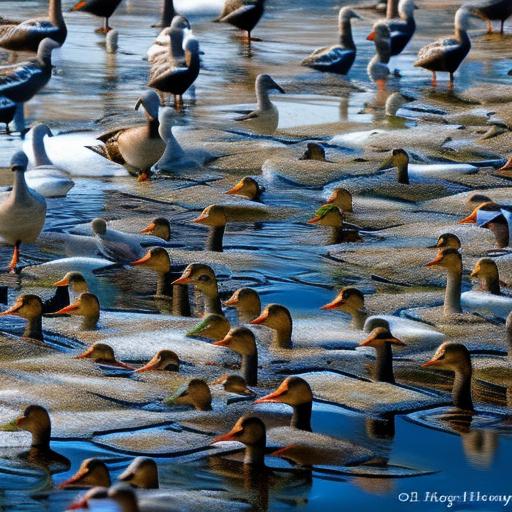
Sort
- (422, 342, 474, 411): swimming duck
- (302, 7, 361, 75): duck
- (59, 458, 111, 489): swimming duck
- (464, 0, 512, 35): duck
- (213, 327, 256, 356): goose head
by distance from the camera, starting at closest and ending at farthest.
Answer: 1. (59, 458, 111, 489): swimming duck
2. (422, 342, 474, 411): swimming duck
3. (213, 327, 256, 356): goose head
4. (302, 7, 361, 75): duck
5. (464, 0, 512, 35): duck

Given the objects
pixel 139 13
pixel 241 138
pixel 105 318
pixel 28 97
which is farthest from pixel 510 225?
pixel 139 13

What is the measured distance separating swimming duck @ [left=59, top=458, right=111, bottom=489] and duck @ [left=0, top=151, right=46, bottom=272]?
461 cm

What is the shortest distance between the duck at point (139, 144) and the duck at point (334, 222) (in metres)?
2.34

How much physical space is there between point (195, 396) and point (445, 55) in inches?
488

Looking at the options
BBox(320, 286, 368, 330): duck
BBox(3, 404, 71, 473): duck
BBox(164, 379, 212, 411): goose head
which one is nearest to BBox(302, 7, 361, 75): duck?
BBox(320, 286, 368, 330): duck

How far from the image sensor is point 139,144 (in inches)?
589

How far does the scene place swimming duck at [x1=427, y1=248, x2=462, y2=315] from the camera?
10.8m

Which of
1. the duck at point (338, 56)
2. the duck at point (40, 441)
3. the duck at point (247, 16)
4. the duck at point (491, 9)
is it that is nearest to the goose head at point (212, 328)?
the duck at point (40, 441)

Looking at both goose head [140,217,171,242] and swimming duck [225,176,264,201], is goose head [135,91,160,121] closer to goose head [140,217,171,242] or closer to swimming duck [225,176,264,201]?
swimming duck [225,176,264,201]

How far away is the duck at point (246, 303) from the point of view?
34.7 feet

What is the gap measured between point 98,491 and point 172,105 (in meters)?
13.0

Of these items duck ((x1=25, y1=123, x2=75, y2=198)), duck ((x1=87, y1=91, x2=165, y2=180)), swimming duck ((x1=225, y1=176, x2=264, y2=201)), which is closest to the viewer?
duck ((x1=25, y1=123, x2=75, y2=198))

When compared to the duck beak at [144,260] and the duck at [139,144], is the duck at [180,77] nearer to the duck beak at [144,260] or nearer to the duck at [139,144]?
the duck at [139,144]

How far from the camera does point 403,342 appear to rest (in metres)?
10.0
